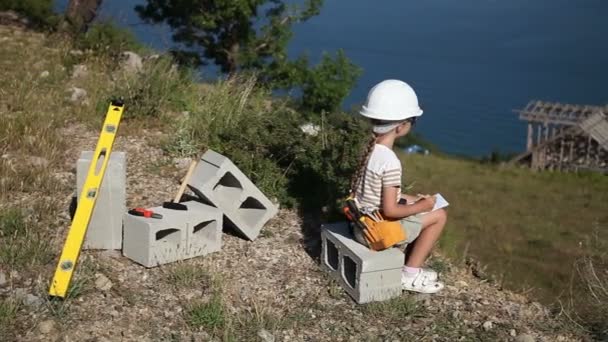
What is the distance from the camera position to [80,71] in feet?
32.2

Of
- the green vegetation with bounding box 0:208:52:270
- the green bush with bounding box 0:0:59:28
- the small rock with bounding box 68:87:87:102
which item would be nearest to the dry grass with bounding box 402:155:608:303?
A: the small rock with bounding box 68:87:87:102

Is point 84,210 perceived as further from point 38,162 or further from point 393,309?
point 38,162

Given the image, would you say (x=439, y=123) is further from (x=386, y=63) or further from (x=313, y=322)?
(x=313, y=322)

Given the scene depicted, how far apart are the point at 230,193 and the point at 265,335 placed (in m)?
1.49

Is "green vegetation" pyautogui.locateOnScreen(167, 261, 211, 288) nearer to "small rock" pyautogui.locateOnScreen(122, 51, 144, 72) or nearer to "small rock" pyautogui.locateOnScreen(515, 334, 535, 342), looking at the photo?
"small rock" pyautogui.locateOnScreen(515, 334, 535, 342)

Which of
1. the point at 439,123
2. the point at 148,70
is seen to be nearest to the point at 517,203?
the point at 148,70

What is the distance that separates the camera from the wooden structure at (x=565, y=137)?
2292cm

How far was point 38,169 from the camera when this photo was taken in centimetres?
670

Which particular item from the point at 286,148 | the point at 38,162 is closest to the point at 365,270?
the point at 286,148

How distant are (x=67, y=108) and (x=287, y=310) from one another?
4.39 m

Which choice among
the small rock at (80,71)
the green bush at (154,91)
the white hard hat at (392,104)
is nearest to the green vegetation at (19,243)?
the white hard hat at (392,104)

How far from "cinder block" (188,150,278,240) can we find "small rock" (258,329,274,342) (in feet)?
4.16

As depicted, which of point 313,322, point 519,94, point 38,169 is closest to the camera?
point 313,322

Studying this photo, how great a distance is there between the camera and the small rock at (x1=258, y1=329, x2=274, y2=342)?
4.59 meters
